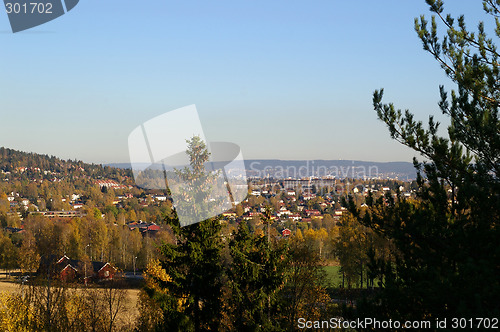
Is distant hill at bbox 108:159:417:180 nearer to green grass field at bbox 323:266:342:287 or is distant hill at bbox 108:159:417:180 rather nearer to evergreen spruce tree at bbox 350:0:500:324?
green grass field at bbox 323:266:342:287

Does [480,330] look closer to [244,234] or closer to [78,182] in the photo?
[244,234]

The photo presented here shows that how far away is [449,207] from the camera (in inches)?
418

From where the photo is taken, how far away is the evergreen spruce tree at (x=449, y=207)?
8289mm

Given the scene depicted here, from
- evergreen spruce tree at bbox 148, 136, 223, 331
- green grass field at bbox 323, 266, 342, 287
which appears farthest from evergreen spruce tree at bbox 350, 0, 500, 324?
green grass field at bbox 323, 266, 342, 287

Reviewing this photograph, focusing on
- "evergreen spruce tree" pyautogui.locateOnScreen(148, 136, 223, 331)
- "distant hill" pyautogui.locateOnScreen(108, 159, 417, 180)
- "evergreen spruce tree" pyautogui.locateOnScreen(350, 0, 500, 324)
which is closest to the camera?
"evergreen spruce tree" pyautogui.locateOnScreen(350, 0, 500, 324)

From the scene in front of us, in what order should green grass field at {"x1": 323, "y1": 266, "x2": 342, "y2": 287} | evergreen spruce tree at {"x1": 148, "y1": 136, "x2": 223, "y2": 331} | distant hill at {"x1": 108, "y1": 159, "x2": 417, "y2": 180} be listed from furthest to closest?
distant hill at {"x1": 108, "y1": 159, "x2": 417, "y2": 180}, green grass field at {"x1": 323, "y1": 266, "x2": 342, "y2": 287}, evergreen spruce tree at {"x1": 148, "y1": 136, "x2": 223, "y2": 331}

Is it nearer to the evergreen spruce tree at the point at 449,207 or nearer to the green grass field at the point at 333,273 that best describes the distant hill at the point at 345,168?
the green grass field at the point at 333,273

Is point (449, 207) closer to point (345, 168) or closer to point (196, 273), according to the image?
point (196, 273)

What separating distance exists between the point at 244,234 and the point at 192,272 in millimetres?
2323

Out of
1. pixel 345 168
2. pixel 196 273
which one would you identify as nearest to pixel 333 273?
pixel 196 273

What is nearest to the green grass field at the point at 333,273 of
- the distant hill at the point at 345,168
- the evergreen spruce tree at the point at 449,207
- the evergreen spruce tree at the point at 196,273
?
the evergreen spruce tree at the point at 196,273

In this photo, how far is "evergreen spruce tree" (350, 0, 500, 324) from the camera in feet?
27.2

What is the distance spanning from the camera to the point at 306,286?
Answer: 1914 centimetres

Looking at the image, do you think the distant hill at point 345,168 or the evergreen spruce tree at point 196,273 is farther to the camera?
the distant hill at point 345,168
